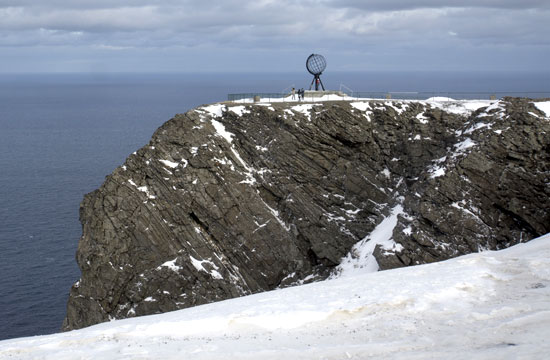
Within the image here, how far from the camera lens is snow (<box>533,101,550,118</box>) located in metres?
49.2

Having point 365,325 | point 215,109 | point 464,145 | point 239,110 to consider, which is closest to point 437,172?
point 464,145

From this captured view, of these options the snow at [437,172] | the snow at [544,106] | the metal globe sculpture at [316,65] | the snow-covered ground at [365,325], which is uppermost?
the metal globe sculpture at [316,65]

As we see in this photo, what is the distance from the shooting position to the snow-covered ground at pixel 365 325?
20.1m

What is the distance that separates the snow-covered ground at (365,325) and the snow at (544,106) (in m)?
23.6

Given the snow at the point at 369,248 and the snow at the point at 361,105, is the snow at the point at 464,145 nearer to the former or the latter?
the snow at the point at 369,248

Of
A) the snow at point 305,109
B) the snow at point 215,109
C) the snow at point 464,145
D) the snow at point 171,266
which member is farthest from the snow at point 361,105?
the snow at point 171,266

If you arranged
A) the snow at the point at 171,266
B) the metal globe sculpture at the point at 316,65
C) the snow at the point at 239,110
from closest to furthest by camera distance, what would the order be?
1. the snow at the point at 171,266
2. the snow at the point at 239,110
3. the metal globe sculpture at the point at 316,65

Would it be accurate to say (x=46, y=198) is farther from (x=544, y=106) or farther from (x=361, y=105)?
(x=544, y=106)

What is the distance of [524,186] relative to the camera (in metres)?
45.9

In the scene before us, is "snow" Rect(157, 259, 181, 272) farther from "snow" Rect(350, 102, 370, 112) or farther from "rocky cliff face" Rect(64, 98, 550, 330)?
"snow" Rect(350, 102, 370, 112)

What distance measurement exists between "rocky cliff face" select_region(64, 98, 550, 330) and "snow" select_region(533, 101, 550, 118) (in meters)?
0.67

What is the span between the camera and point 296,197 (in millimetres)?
49906

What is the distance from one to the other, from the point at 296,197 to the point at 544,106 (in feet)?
71.0

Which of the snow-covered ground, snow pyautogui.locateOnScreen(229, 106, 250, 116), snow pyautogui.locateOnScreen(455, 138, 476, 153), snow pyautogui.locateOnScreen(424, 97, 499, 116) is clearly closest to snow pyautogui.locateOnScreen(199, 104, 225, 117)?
snow pyautogui.locateOnScreen(229, 106, 250, 116)
